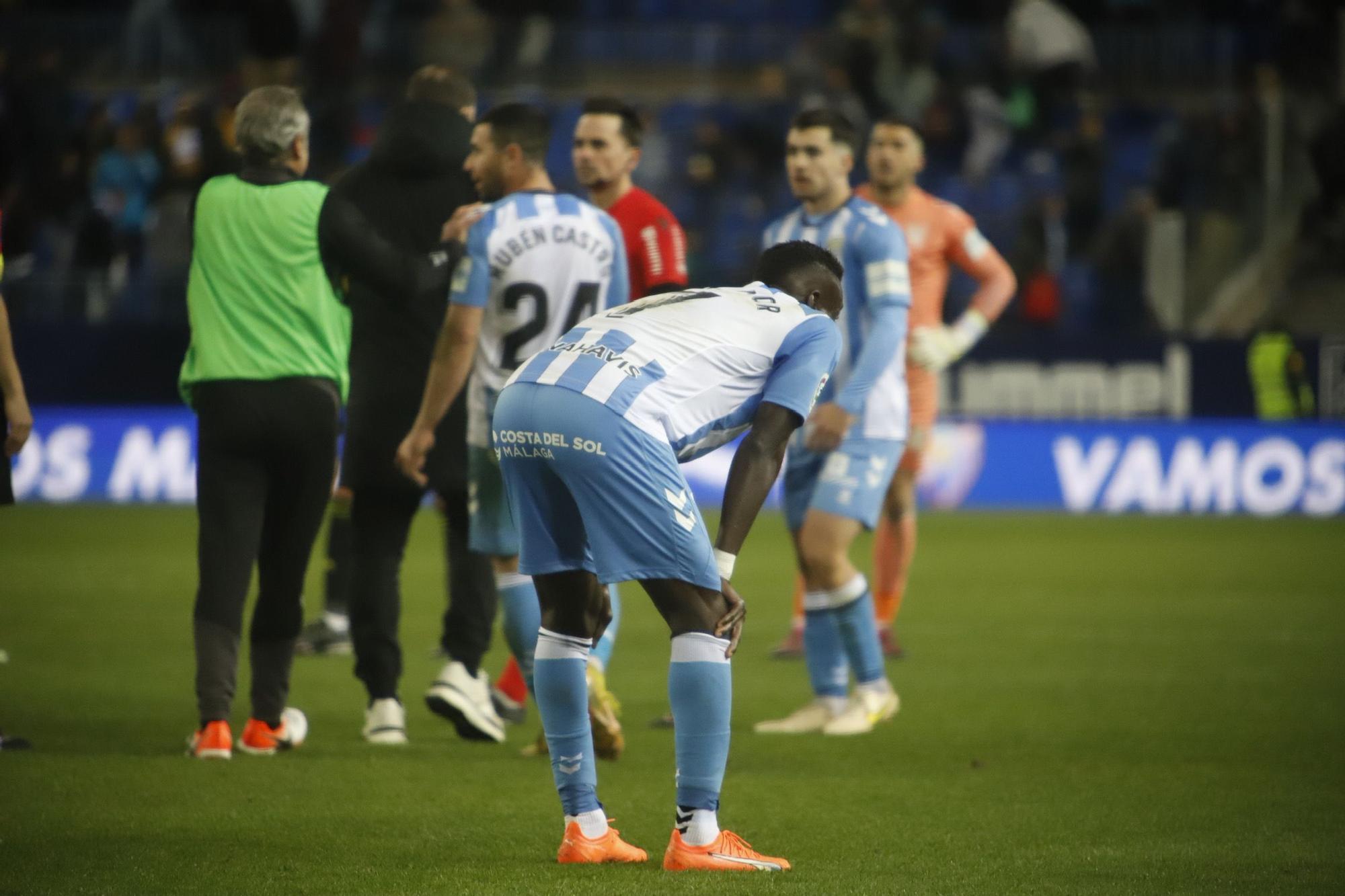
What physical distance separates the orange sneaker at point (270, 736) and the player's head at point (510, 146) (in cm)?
212

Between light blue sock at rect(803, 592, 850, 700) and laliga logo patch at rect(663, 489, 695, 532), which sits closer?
laliga logo patch at rect(663, 489, 695, 532)

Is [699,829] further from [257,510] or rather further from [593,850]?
[257,510]

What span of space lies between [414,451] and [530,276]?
0.76 metres

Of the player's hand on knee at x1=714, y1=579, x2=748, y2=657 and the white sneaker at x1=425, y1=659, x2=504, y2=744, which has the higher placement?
the player's hand on knee at x1=714, y1=579, x2=748, y2=657

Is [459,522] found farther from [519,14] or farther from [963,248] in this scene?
[519,14]

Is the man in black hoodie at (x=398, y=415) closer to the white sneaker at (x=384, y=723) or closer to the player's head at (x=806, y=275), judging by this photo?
the white sneaker at (x=384, y=723)

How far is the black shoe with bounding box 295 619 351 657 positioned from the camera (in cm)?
938

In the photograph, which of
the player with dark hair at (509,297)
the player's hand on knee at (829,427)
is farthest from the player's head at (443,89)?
the player's hand on knee at (829,427)

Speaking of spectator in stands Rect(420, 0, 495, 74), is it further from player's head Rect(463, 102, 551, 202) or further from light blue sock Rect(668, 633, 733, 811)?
light blue sock Rect(668, 633, 733, 811)

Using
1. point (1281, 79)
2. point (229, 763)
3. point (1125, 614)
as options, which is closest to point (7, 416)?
point (229, 763)

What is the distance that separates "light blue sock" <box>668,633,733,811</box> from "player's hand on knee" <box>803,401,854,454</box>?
2242 millimetres

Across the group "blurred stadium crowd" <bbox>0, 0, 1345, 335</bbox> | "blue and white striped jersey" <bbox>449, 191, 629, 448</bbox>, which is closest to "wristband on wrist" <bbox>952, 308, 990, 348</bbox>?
"blue and white striped jersey" <bbox>449, 191, 629, 448</bbox>

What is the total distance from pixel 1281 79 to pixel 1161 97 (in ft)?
6.16

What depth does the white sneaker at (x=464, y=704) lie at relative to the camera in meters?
6.67
